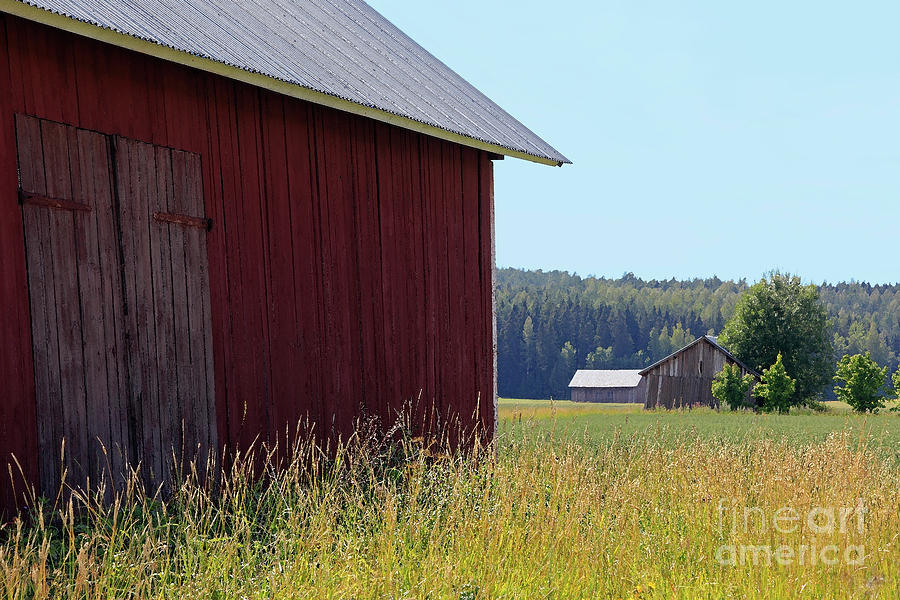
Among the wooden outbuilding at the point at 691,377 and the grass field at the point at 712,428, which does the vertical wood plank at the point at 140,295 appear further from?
the wooden outbuilding at the point at 691,377

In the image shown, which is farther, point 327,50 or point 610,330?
point 610,330

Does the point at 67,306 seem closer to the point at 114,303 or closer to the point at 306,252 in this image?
the point at 114,303

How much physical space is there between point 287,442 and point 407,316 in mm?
Result: 2270

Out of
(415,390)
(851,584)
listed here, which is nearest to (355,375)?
(415,390)

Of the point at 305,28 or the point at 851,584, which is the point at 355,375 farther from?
the point at 851,584

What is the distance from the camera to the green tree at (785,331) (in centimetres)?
4850

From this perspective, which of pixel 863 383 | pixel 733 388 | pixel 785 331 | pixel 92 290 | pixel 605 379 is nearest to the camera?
pixel 92 290

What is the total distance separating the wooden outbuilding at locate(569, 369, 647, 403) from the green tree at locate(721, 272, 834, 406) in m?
32.1

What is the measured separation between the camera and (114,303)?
6605mm

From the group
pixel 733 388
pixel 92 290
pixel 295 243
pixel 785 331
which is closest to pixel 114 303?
pixel 92 290

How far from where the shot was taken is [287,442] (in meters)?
7.87

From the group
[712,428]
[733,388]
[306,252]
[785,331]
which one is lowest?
[733,388]

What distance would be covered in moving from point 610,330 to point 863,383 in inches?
3713

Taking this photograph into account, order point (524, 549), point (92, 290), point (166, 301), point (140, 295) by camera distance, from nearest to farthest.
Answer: point (524, 549) < point (92, 290) < point (140, 295) < point (166, 301)
